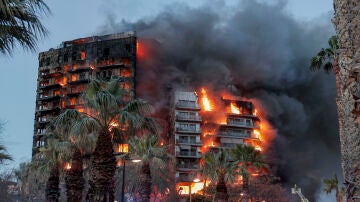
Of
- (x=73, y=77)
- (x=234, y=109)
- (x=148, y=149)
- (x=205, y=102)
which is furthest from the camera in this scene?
(x=73, y=77)

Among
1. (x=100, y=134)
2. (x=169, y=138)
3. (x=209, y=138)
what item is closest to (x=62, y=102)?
(x=169, y=138)

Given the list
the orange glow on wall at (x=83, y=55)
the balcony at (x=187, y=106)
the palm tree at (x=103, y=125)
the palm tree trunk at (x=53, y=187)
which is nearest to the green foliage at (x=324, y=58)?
the palm tree at (x=103, y=125)

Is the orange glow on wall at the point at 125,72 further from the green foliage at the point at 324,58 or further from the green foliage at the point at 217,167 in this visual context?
the green foliage at the point at 324,58

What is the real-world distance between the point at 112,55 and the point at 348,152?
100753 millimetres

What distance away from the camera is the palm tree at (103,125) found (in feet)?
84.9

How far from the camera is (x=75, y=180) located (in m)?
31.6

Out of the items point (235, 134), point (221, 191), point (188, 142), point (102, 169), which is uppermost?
point (235, 134)

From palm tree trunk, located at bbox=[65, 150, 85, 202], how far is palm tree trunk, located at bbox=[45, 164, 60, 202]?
2.91 m

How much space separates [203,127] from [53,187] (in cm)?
6881

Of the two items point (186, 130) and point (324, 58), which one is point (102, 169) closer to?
point (324, 58)

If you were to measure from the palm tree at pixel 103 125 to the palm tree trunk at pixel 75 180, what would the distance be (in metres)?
5.53

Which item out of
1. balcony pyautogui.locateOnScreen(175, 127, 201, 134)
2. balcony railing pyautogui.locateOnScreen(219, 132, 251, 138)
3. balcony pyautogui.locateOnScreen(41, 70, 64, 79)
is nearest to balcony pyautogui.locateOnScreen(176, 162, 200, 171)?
balcony pyautogui.locateOnScreen(175, 127, 201, 134)

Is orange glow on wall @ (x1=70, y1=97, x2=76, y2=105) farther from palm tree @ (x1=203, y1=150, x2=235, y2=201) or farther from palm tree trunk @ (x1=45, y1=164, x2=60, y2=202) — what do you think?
palm tree trunk @ (x1=45, y1=164, x2=60, y2=202)

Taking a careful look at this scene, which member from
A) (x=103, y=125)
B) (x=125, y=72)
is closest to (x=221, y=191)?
(x=103, y=125)
